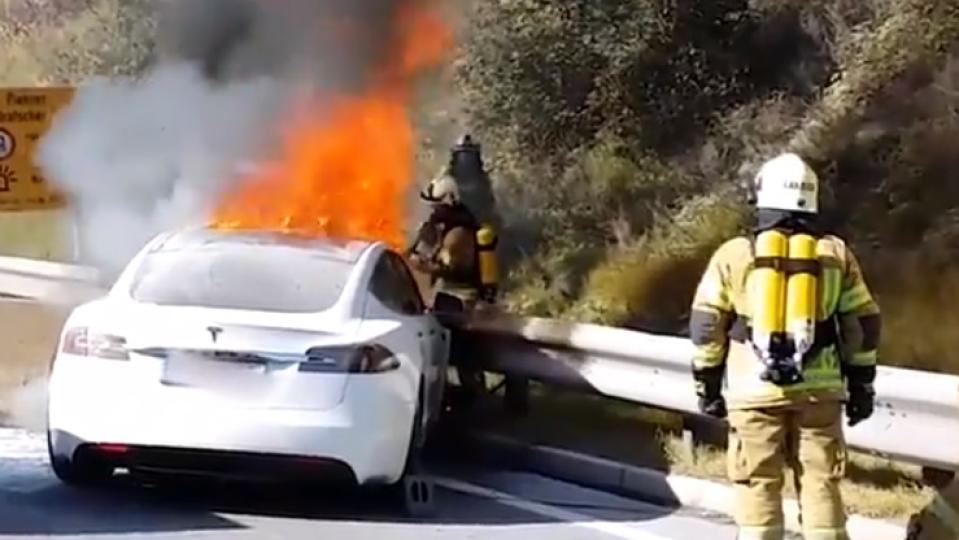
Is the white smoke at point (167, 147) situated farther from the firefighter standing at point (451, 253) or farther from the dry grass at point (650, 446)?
the dry grass at point (650, 446)

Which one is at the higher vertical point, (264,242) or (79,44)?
(79,44)

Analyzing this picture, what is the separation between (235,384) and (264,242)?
1418 millimetres

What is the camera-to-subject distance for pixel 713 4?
67.3 ft

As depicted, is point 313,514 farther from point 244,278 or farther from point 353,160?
point 353,160

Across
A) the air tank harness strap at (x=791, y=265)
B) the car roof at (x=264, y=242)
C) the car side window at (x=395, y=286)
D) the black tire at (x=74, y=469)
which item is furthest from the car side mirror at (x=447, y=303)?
the air tank harness strap at (x=791, y=265)

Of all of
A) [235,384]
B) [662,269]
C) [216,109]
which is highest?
[216,109]

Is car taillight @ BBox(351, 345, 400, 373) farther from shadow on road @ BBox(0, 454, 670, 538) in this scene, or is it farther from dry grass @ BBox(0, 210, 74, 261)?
dry grass @ BBox(0, 210, 74, 261)

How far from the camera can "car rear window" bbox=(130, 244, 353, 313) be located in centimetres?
965

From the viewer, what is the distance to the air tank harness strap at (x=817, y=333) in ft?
24.4

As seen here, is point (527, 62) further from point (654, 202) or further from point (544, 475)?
point (544, 475)

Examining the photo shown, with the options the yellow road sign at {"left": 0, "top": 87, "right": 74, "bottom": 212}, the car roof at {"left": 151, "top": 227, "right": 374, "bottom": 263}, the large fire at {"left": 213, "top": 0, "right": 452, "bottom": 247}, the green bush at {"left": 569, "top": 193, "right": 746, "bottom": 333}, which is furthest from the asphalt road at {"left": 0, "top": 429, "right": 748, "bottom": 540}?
the large fire at {"left": 213, "top": 0, "right": 452, "bottom": 247}

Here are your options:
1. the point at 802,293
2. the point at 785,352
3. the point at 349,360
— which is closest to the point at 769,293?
the point at 802,293

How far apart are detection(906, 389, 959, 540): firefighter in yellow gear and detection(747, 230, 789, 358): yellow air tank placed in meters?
0.92

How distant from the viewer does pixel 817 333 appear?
7.44 meters
